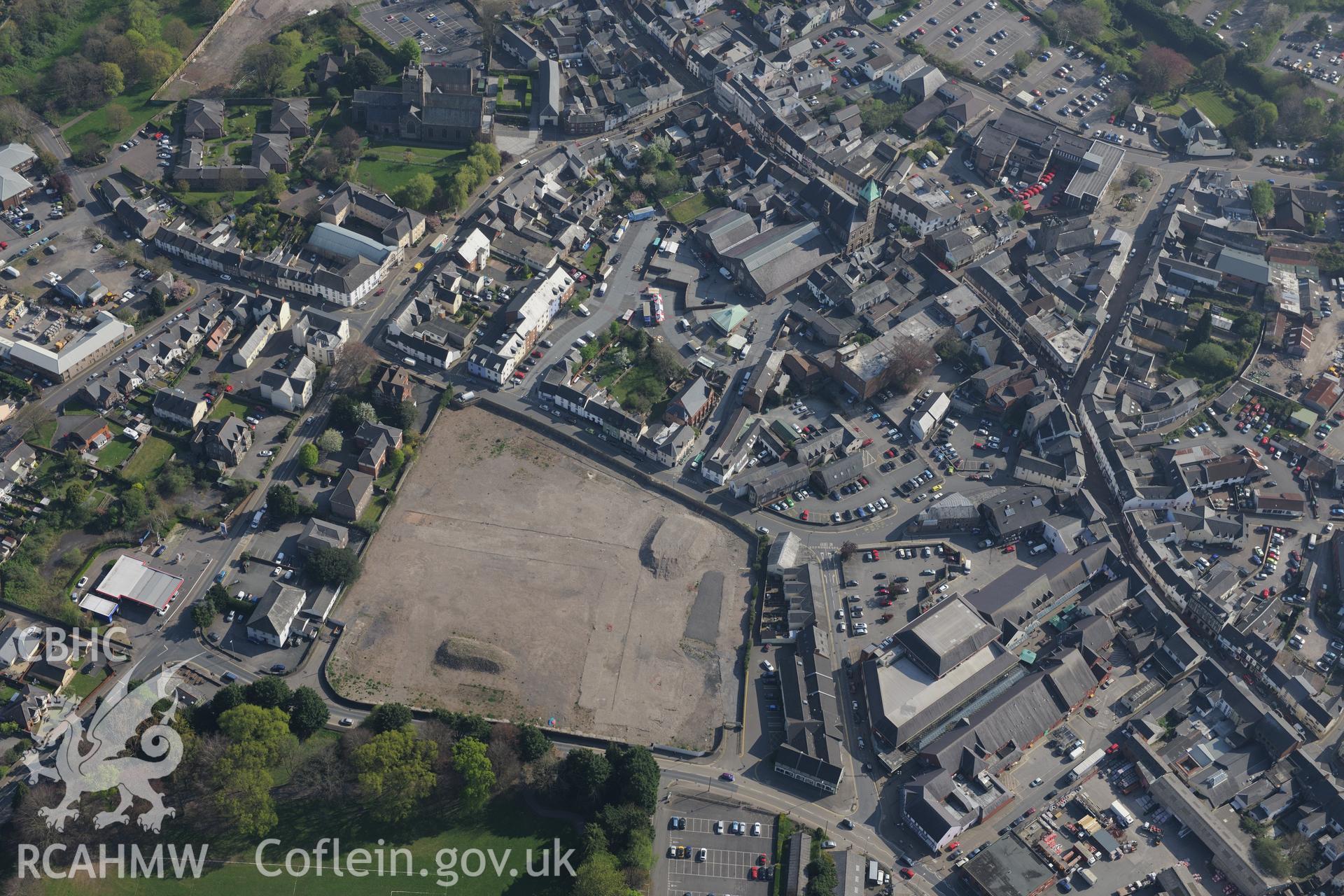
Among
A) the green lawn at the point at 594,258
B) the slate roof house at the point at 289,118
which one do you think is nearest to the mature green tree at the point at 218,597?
the green lawn at the point at 594,258

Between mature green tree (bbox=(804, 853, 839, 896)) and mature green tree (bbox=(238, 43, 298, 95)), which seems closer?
mature green tree (bbox=(804, 853, 839, 896))

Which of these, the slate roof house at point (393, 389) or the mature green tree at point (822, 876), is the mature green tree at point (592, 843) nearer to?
the mature green tree at point (822, 876)

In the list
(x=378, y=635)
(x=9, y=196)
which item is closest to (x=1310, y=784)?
(x=378, y=635)

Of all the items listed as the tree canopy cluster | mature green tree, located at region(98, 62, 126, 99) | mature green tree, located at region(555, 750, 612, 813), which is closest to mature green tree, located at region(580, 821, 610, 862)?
the tree canopy cluster

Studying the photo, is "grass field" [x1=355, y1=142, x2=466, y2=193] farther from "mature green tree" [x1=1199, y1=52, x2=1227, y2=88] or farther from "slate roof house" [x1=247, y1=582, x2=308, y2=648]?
"mature green tree" [x1=1199, y1=52, x2=1227, y2=88]

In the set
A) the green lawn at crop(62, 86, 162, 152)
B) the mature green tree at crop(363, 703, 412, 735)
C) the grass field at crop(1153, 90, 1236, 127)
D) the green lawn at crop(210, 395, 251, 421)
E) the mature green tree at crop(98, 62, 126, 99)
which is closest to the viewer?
the mature green tree at crop(363, 703, 412, 735)

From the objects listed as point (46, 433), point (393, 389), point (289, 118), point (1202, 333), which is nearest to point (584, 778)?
point (393, 389)
